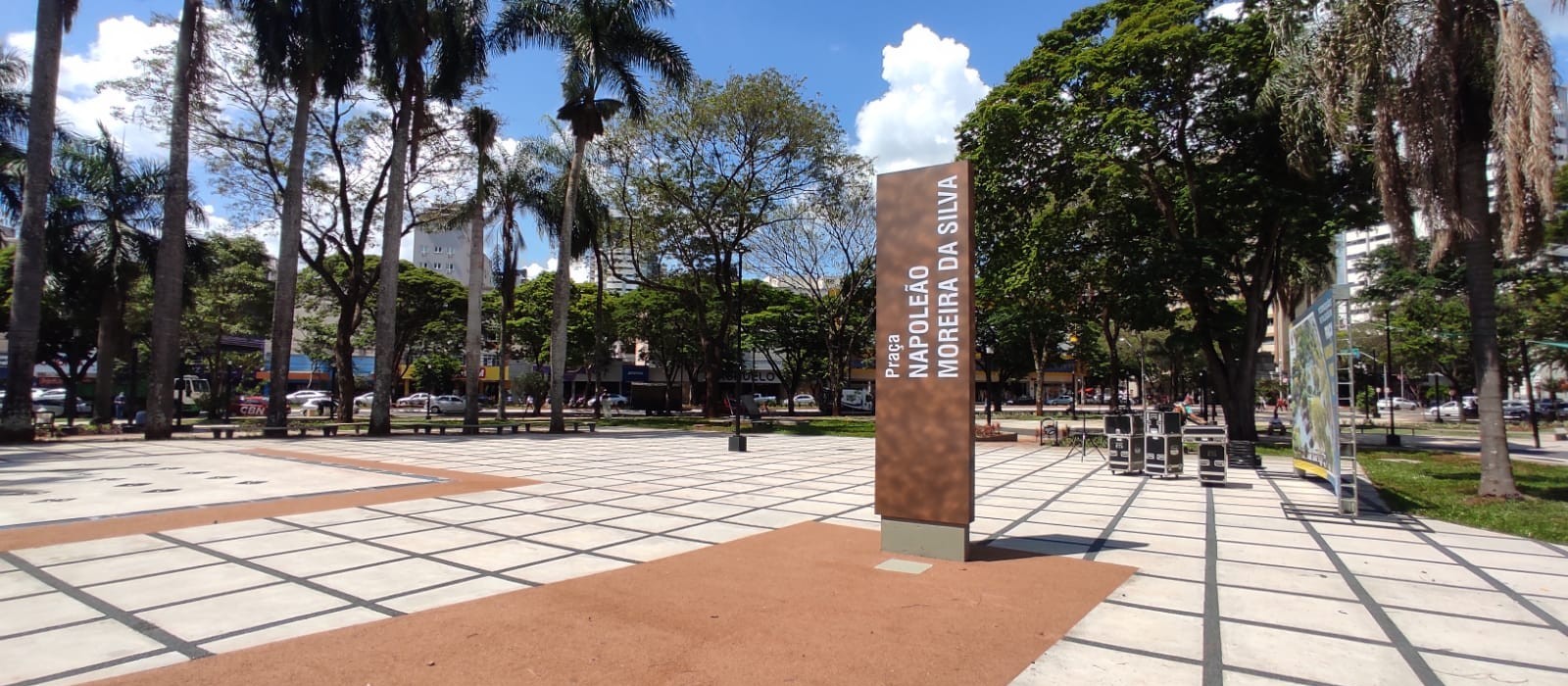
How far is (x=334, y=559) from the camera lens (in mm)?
5816

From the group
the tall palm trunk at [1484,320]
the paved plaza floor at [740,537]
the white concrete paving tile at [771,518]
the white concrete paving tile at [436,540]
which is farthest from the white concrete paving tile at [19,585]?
the tall palm trunk at [1484,320]

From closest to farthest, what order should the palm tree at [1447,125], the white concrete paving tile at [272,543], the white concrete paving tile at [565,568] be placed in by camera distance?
1. the white concrete paving tile at [565,568]
2. the white concrete paving tile at [272,543]
3. the palm tree at [1447,125]

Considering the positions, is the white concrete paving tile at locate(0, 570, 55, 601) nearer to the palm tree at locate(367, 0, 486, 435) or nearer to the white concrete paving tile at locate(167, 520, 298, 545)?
the white concrete paving tile at locate(167, 520, 298, 545)

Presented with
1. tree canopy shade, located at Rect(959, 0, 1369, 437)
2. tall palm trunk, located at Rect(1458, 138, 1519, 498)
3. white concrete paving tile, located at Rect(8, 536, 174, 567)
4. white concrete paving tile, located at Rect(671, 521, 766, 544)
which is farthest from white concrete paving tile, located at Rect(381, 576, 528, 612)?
tree canopy shade, located at Rect(959, 0, 1369, 437)

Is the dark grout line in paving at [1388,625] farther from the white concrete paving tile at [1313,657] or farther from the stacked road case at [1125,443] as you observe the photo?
the stacked road case at [1125,443]

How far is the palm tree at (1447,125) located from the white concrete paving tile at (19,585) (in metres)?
13.8

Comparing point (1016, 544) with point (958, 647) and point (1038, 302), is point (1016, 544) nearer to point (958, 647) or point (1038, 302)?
point (958, 647)

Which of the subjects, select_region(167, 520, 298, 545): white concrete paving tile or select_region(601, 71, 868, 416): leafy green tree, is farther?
select_region(601, 71, 868, 416): leafy green tree

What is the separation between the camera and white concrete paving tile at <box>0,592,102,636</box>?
4121 mm

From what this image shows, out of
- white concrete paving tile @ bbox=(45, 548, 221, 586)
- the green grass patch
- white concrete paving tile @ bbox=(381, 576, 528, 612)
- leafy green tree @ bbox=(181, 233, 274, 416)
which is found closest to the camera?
white concrete paving tile @ bbox=(381, 576, 528, 612)

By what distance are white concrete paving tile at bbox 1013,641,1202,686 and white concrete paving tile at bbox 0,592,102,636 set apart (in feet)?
17.2

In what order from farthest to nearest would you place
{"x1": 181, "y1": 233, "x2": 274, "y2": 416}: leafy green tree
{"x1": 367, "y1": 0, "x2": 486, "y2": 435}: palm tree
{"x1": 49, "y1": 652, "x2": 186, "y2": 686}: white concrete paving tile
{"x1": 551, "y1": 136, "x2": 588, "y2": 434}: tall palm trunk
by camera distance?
1. {"x1": 181, "y1": 233, "x2": 274, "y2": 416}: leafy green tree
2. {"x1": 551, "y1": 136, "x2": 588, "y2": 434}: tall palm trunk
3. {"x1": 367, "y1": 0, "x2": 486, "y2": 435}: palm tree
4. {"x1": 49, "y1": 652, "x2": 186, "y2": 686}: white concrete paving tile

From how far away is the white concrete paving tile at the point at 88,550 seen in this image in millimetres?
5683

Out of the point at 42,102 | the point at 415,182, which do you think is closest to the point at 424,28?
the point at 415,182
